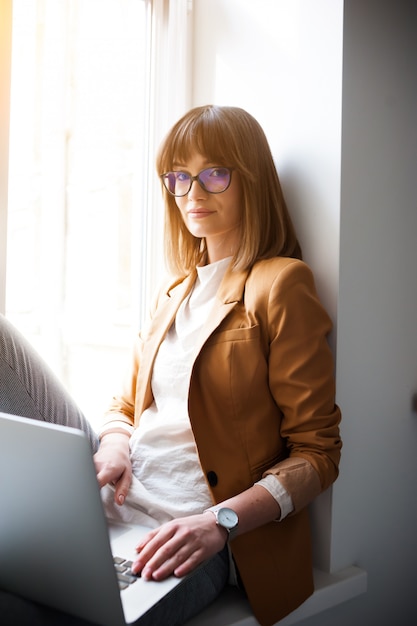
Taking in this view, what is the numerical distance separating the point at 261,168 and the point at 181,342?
1.41ft

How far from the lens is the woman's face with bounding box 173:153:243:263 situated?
4.35 feet

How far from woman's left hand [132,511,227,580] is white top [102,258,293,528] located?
0.15 m

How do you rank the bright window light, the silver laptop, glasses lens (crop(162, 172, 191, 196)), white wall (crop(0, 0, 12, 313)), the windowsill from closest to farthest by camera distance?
the silver laptop, the windowsill, glasses lens (crop(162, 172, 191, 196)), white wall (crop(0, 0, 12, 313)), the bright window light

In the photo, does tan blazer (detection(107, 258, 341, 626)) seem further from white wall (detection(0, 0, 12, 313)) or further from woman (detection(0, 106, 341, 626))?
white wall (detection(0, 0, 12, 313))

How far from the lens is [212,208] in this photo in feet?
4.38

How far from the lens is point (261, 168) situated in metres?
1.34

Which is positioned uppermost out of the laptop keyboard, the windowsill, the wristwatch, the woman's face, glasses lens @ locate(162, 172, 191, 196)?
glasses lens @ locate(162, 172, 191, 196)

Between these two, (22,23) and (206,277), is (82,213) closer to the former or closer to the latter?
(22,23)

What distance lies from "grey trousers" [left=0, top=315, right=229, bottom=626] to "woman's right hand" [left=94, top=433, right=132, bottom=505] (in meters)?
0.08

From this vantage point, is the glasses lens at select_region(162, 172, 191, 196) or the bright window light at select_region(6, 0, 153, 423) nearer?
the glasses lens at select_region(162, 172, 191, 196)

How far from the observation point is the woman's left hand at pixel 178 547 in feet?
3.03

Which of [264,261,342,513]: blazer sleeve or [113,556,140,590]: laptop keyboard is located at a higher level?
[264,261,342,513]: blazer sleeve

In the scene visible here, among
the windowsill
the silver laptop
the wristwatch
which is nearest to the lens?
the silver laptop

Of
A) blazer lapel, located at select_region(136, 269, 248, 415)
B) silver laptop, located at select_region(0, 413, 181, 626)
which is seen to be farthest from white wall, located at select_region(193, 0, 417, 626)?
silver laptop, located at select_region(0, 413, 181, 626)
